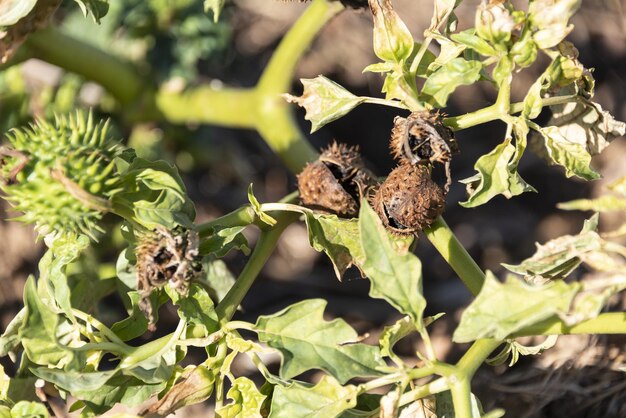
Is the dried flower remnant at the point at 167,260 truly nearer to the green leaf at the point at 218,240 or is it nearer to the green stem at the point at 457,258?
the green leaf at the point at 218,240

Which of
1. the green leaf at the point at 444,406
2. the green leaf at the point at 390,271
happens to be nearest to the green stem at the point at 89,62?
the green leaf at the point at 390,271

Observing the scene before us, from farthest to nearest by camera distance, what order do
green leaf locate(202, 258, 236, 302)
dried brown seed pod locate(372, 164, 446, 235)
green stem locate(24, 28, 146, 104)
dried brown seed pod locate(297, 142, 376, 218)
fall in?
green stem locate(24, 28, 146, 104) < green leaf locate(202, 258, 236, 302) < dried brown seed pod locate(297, 142, 376, 218) < dried brown seed pod locate(372, 164, 446, 235)

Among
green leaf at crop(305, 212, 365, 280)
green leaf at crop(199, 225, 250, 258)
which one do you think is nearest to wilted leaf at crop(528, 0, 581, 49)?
green leaf at crop(305, 212, 365, 280)

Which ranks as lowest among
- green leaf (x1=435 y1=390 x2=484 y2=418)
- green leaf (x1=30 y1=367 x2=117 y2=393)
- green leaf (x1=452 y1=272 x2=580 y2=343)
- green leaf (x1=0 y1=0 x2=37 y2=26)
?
green leaf (x1=435 y1=390 x2=484 y2=418)

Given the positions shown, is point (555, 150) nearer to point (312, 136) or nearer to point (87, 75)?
point (87, 75)

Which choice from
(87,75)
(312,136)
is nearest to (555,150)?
(87,75)

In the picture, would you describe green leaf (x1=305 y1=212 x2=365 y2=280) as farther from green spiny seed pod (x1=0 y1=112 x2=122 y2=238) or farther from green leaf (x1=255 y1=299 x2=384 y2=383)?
green spiny seed pod (x1=0 y1=112 x2=122 y2=238)
